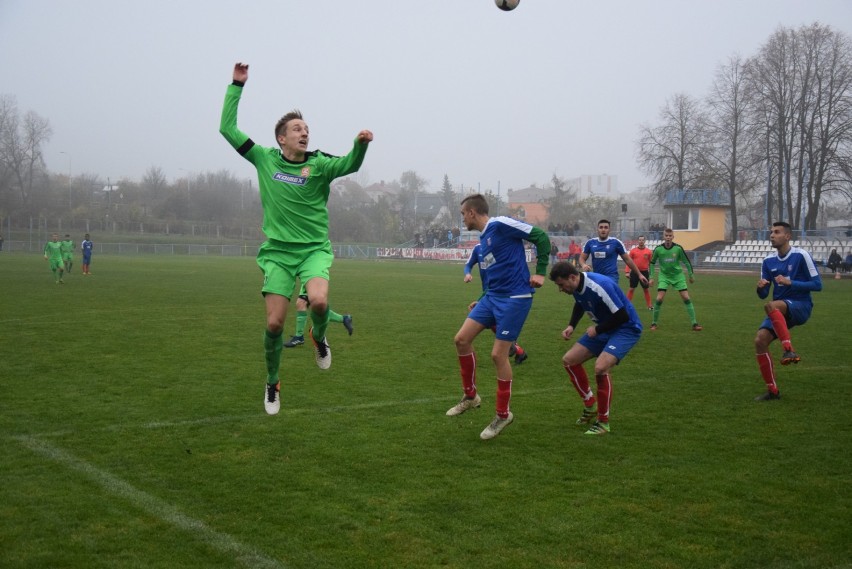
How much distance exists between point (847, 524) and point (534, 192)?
174 m

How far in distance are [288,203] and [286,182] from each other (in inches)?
7.1

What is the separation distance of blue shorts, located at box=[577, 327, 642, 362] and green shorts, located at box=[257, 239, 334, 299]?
273 centimetres

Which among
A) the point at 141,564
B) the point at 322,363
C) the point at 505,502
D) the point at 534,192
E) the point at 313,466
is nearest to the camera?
the point at 141,564

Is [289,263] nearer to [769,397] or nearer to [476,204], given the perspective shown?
[476,204]

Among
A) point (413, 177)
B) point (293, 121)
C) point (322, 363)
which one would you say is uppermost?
point (413, 177)

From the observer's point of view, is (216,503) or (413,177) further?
(413,177)

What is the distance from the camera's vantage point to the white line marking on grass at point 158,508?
14.5ft

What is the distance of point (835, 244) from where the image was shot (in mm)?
47375

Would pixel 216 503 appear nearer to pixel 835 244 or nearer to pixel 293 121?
pixel 293 121

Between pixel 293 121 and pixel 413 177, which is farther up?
pixel 413 177

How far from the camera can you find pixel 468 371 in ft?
26.4

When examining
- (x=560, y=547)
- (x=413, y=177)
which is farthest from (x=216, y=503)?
(x=413, y=177)

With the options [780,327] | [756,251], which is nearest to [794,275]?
[780,327]

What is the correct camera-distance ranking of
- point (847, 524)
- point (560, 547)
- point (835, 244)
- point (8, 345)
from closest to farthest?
point (560, 547) → point (847, 524) → point (8, 345) → point (835, 244)
